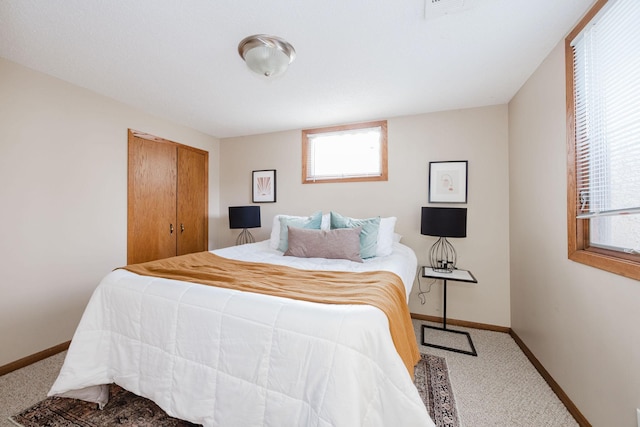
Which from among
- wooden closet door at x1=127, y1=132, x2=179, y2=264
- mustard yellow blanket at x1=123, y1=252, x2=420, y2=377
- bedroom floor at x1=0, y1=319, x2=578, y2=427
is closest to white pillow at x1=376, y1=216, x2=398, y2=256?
mustard yellow blanket at x1=123, y1=252, x2=420, y2=377

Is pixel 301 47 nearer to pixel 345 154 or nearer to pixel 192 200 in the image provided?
pixel 345 154

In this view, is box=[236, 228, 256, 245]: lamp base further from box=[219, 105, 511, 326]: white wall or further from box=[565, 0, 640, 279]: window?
box=[565, 0, 640, 279]: window

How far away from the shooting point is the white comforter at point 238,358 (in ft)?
3.08

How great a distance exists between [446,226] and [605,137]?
1223 millimetres

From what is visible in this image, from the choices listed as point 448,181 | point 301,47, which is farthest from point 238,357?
point 448,181

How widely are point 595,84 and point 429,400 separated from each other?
2.14m

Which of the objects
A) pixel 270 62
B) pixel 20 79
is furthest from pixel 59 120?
pixel 270 62

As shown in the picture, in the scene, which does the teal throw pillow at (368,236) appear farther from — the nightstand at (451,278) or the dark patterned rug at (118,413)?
the dark patterned rug at (118,413)

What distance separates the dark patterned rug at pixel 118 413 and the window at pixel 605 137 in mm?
1202

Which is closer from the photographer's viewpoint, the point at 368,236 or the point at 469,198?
the point at 368,236

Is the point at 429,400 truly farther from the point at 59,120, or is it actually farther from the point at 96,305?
the point at 59,120

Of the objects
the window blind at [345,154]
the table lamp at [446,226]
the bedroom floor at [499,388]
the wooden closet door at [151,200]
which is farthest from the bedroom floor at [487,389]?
the window blind at [345,154]

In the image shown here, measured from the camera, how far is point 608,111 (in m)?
1.33

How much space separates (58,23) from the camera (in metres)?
1.55
